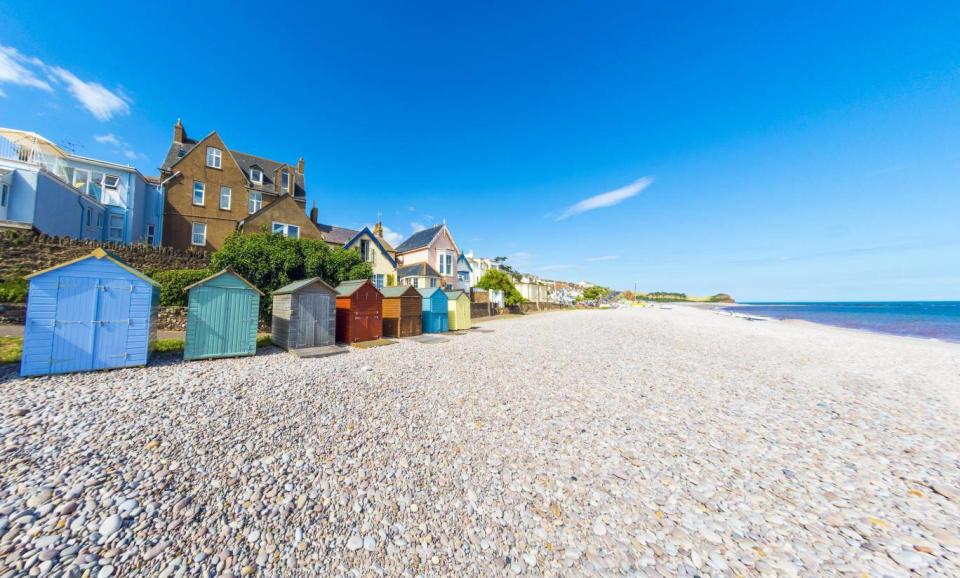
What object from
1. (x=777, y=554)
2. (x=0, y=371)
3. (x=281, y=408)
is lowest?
(x=777, y=554)

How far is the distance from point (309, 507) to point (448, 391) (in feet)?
14.7

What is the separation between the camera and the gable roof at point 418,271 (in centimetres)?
3120

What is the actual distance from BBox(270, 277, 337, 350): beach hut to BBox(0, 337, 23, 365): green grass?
636 centimetres

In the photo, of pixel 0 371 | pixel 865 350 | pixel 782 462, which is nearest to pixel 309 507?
pixel 782 462

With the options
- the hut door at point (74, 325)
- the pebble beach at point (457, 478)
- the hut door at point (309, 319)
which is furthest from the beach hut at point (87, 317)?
the hut door at point (309, 319)

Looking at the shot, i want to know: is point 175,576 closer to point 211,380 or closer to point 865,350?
A: point 211,380

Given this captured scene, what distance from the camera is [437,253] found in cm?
3472

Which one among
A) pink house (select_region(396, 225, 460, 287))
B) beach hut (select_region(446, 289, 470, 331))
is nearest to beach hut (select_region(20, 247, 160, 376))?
beach hut (select_region(446, 289, 470, 331))

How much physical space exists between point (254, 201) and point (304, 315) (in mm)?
22369

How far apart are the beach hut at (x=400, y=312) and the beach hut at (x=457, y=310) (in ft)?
11.3

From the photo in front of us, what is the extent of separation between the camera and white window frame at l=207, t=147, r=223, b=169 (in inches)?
1024

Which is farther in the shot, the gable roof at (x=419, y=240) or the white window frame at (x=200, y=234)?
the gable roof at (x=419, y=240)

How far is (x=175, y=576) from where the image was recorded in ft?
9.66

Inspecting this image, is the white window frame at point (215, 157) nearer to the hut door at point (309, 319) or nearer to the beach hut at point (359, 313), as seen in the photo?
the beach hut at point (359, 313)
